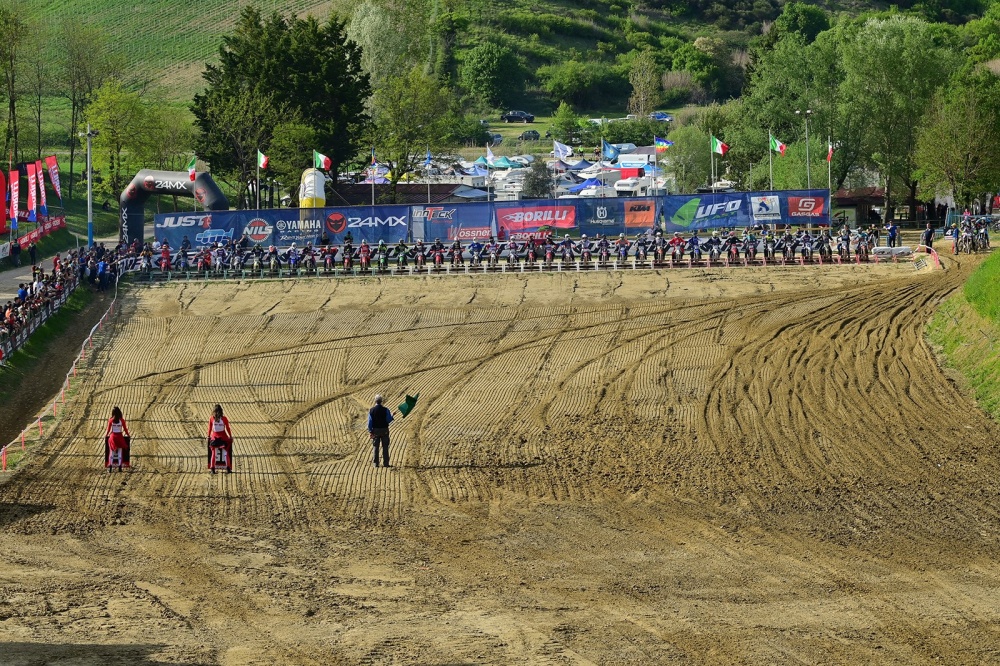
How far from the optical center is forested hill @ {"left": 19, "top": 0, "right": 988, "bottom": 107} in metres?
125

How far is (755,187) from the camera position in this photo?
75.1 meters

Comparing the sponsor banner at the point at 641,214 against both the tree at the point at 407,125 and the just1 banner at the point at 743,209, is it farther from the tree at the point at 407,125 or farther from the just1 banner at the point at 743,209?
the tree at the point at 407,125

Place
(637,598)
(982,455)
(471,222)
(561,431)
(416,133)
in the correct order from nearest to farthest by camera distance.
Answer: (637,598), (982,455), (561,431), (471,222), (416,133)

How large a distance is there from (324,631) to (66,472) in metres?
9.45

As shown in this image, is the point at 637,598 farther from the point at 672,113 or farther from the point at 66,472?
the point at 672,113

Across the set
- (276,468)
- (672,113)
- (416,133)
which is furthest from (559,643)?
(672,113)

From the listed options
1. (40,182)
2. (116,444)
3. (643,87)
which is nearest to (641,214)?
(40,182)

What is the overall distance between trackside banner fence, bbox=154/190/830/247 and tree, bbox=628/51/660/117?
236 ft

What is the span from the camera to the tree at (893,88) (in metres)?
66.6

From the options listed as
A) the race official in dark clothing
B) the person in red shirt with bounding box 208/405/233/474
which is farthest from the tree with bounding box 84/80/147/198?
the race official in dark clothing

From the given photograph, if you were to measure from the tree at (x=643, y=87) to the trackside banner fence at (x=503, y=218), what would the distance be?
71.8 metres

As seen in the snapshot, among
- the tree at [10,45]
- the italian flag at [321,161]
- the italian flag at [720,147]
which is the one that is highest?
the tree at [10,45]

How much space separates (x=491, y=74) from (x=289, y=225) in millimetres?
83687

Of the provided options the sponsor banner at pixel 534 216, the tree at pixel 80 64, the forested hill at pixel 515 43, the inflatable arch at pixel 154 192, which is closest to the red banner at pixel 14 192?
the inflatable arch at pixel 154 192
